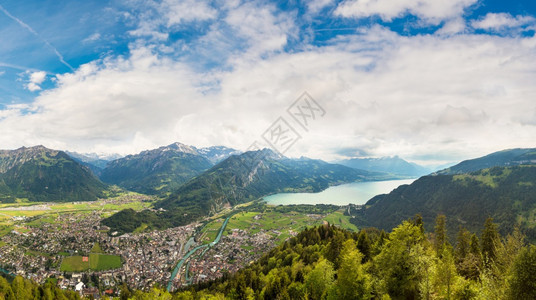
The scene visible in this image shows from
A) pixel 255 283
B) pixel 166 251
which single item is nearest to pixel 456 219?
pixel 255 283

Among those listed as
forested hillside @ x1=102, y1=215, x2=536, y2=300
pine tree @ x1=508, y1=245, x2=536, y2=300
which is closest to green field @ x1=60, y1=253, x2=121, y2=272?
forested hillside @ x1=102, y1=215, x2=536, y2=300

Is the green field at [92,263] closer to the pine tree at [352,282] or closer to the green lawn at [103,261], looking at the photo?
the green lawn at [103,261]

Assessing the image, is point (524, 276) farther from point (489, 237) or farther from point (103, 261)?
point (103, 261)

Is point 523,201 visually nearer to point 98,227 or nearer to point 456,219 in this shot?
point 456,219

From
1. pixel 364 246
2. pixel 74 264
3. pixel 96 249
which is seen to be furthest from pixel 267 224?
pixel 364 246

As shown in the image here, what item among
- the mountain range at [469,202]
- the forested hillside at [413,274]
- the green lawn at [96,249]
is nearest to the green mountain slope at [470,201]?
the mountain range at [469,202]
